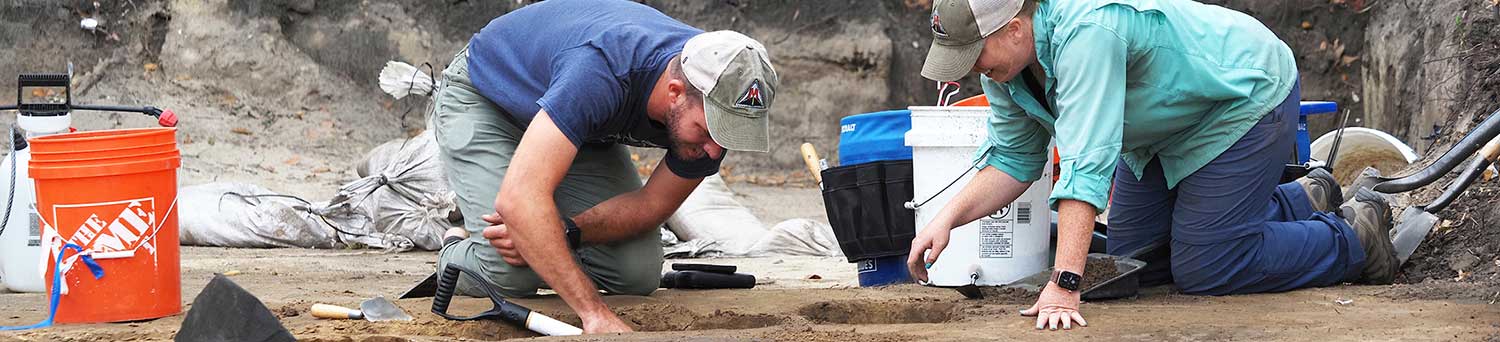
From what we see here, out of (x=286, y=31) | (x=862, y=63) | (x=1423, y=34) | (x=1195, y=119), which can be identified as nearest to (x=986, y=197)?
(x=1195, y=119)

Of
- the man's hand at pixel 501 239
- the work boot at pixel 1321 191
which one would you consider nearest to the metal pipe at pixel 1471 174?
the work boot at pixel 1321 191

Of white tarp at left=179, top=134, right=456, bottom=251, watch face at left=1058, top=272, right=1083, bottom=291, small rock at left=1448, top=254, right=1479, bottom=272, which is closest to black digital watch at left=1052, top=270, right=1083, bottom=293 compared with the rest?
watch face at left=1058, top=272, right=1083, bottom=291

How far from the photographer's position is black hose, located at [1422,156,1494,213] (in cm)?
376

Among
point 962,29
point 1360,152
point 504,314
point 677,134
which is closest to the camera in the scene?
point 962,29

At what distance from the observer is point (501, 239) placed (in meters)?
3.66

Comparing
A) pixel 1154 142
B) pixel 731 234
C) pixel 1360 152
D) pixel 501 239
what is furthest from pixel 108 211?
pixel 1360 152

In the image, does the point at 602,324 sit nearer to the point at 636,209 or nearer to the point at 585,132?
the point at 585,132

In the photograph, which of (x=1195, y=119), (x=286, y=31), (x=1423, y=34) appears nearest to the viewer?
(x=1195, y=119)

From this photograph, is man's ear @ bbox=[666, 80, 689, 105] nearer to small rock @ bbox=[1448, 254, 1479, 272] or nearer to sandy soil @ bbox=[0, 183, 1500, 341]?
sandy soil @ bbox=[0, 183, 1500, 341]

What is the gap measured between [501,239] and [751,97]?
802mm

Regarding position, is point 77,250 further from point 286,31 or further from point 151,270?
point 286,31

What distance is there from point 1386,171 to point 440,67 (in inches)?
213

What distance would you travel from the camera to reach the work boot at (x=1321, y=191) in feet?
13.7

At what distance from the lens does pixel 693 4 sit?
877 cm
